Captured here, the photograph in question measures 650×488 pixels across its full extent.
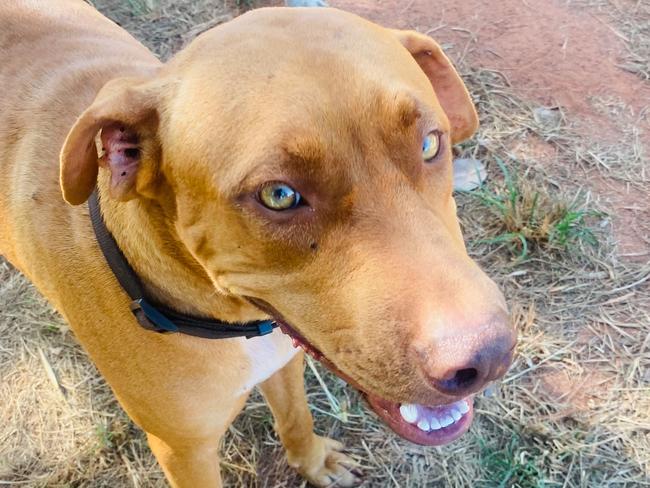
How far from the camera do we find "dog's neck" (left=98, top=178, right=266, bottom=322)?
2.29 m

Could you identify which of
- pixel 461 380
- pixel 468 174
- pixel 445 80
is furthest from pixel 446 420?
pixel 468 174

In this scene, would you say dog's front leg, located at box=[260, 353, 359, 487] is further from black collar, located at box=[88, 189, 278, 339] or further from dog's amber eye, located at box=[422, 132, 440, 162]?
dog's amber eye, located at box=[422, 132, 440, 162]

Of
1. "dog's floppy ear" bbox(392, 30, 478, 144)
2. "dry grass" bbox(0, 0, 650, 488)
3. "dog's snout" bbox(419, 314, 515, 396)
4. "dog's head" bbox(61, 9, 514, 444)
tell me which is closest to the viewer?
"dog's snout" bbox(419, 314, 515, 396)

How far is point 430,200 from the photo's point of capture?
206cm

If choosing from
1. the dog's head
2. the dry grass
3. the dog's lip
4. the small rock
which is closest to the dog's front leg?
the dry grass

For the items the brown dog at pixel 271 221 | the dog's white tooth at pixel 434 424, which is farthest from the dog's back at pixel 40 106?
the dog's white tooth at pixel 434 424

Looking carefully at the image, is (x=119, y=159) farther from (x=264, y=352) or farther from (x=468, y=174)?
(x=468, y=174)

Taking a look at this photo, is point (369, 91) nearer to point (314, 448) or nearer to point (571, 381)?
point (314, 448)

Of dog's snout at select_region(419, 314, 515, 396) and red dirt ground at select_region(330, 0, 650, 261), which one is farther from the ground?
dog's snout at select_region(419, 314, 515, 396)

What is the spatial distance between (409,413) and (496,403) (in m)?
1.59

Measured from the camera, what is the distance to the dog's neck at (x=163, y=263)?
2289 mm

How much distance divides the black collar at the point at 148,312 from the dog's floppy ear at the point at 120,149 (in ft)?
0.75

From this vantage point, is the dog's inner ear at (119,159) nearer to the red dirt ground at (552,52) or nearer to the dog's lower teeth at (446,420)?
the dog's lower teeth at (446,420)

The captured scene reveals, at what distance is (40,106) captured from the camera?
9.15 feet
